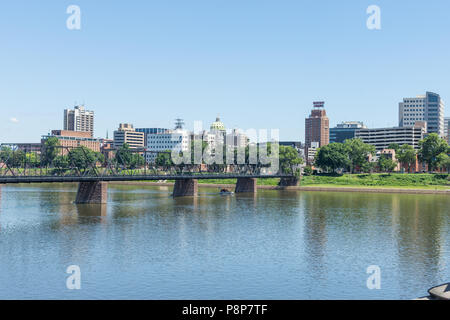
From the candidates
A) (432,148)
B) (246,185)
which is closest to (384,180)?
(432,148)

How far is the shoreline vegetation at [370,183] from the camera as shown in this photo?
165 meters

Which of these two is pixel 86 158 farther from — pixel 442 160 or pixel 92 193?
pixel 442 160

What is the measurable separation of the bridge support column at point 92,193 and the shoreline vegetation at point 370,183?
86.6 metres

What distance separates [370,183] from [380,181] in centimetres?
456

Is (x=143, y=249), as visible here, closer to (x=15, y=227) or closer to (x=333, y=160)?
(x=15, y=227)

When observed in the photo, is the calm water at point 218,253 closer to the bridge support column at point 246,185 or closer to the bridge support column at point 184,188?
the bridge support column at point 184,188

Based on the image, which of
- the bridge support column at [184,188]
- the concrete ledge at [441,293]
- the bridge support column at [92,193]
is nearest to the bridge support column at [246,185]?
the bridge support column at [184,188]

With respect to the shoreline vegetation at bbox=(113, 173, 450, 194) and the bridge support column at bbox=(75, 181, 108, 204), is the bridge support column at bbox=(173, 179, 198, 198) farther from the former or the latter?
the shoreline vegetation at bbox=(113, 173, 450, 194)

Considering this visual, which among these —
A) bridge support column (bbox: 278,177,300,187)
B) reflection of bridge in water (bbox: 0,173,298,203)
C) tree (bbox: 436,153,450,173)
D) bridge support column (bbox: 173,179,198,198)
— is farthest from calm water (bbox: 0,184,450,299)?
tree (bbox: 436,153,450,173)

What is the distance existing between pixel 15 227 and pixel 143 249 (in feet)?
83.4

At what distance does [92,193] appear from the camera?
344 feet

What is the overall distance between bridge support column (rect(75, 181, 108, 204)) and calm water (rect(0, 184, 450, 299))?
1142 centimetres
